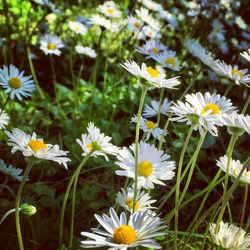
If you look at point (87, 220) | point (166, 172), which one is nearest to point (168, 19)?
point (87, 220)

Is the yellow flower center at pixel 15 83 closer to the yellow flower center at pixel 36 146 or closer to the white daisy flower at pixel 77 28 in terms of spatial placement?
the yellow flower center at pixel 36 146

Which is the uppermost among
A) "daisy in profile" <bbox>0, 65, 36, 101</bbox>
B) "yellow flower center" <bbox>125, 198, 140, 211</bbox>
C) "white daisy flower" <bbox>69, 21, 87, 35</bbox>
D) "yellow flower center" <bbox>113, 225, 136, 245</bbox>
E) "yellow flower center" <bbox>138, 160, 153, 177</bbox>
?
"white daisy flower" <bbox>69, 21, 87, 35</bbox>

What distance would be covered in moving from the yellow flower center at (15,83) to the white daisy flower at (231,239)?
0.98m

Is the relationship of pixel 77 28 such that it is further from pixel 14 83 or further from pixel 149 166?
pixel 149 166

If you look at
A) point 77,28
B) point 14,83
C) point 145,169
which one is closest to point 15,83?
point 14,83

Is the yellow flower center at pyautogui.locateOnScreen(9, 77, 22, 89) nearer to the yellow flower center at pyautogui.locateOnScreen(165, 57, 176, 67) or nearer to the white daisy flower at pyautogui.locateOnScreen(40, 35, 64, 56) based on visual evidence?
the yellow flower center at pyautogui.locateOnScreen(165, 57, 176, 67)

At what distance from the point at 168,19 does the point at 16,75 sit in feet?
5.96

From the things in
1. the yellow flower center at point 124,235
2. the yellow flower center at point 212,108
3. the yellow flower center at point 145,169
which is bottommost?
the yellow flower center at point 124,235

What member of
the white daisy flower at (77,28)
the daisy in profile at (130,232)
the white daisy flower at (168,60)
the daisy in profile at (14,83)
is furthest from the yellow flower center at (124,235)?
the white daisy flower at (77,28)

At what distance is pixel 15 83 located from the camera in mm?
1925

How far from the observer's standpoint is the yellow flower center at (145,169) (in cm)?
137

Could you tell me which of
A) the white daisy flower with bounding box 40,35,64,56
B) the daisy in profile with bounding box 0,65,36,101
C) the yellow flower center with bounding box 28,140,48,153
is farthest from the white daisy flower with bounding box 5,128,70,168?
the white daisy flower with bounding box 40,35,64,56

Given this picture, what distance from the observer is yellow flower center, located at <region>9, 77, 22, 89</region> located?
1.92 metres

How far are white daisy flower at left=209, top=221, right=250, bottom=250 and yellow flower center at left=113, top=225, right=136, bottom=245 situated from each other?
12.3 inches
